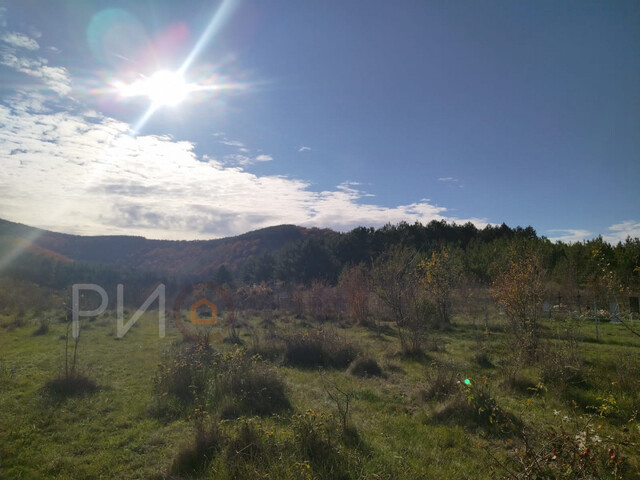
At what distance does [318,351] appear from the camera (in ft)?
34.3

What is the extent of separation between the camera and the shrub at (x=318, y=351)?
10.1 m

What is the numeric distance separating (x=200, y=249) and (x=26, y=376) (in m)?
58.0

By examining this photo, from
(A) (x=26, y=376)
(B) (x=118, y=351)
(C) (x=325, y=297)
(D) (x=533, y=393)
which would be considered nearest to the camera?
(D) (x=533, y=393)

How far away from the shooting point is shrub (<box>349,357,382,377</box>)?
8.84m

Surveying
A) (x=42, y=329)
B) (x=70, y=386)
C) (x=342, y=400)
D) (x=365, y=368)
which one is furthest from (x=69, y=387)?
(x=42, y=329)

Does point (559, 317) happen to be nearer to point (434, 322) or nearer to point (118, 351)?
point (434, 322)

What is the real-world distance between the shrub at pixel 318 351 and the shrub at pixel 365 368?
0.82 m

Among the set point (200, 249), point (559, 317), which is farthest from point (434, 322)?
point (200, 249)

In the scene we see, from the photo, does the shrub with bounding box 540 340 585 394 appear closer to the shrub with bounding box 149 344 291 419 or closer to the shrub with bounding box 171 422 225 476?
the shrub with bounding box 149 344 291 419

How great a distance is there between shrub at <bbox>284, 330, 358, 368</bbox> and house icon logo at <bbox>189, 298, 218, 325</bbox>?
948cm

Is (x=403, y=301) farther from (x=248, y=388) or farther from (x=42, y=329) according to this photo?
(x=42, y=329)

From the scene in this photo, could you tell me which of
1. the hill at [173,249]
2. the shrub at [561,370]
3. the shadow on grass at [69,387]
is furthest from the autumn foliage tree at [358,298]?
the hill at [173,249]

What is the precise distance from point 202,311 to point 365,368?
16644mm

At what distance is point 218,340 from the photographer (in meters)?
13.4
